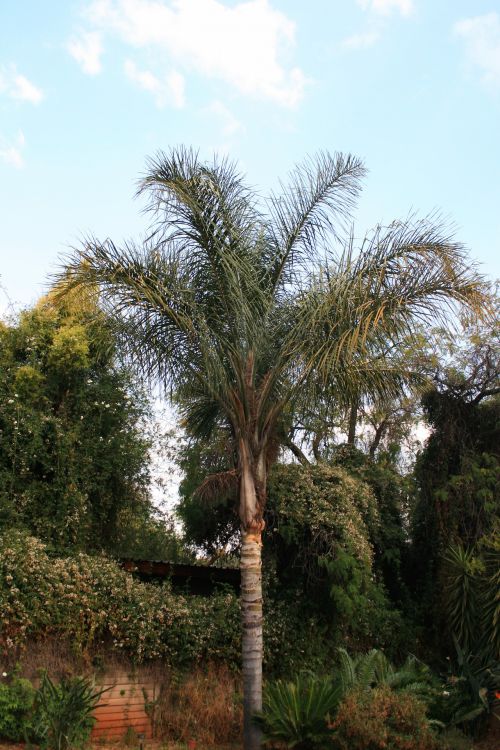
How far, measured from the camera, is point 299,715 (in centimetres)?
978

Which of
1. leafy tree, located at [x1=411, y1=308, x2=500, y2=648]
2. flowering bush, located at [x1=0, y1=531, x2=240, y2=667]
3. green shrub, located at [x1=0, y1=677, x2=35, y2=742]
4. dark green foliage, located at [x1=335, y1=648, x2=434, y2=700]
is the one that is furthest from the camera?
leafy tree, located at [x1=411, y1=308, x2=500, y2=648]

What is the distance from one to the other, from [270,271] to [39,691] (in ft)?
22.0

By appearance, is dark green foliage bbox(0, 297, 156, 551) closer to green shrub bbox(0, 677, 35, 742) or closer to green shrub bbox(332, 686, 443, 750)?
green shrub bbox(0, 677, 35, 742)

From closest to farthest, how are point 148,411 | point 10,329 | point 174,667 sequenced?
point 174,667 → point 10,329 → point 148,411

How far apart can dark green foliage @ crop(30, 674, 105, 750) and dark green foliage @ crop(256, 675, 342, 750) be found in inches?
94.5

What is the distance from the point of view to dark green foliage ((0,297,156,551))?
13969mm

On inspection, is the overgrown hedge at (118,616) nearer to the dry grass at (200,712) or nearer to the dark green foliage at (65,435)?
the dry grass at (200,712)

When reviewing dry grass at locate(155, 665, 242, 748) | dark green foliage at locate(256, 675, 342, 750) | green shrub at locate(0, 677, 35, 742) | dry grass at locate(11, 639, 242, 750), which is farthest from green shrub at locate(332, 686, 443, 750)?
green shrub at locate(0, 677, 35, 742)

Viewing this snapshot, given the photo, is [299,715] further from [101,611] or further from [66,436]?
[66,436]

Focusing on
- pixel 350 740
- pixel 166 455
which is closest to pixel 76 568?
pixel 350 740

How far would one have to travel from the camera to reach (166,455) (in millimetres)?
21781

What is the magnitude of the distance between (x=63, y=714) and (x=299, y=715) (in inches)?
121

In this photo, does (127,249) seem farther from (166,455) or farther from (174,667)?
(166,455)

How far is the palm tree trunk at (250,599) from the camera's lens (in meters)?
9.63
